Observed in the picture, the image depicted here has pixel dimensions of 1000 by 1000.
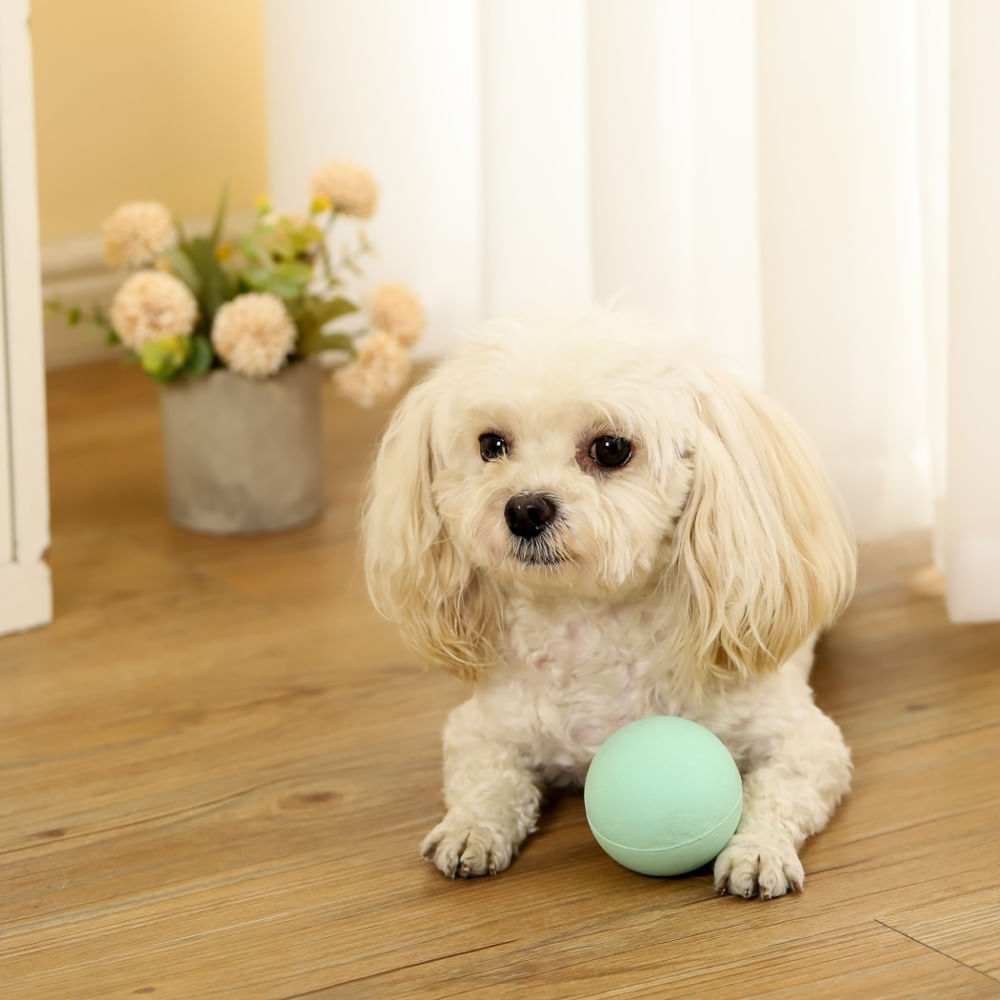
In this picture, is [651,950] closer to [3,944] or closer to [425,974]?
[425,974]

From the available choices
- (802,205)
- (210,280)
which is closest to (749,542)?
(802,205)

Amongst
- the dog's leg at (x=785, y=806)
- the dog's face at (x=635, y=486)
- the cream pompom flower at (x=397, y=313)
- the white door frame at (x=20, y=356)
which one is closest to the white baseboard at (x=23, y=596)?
the white door frame at (x=20, y=356)

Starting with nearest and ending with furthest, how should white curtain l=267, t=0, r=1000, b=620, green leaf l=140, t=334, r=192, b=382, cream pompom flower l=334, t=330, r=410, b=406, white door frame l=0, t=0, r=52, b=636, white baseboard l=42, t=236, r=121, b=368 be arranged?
1. white curtain l=267, t=0, r=1000, b=620
2. white door frame l=0, t=0, r=52, b=636
3. green leaf l=140, t=334, r=192, b=382
4. cream pompom flower l=334, t=330, r=410, b=406
5. white baseboard l=42, t=236, r=121, b=368

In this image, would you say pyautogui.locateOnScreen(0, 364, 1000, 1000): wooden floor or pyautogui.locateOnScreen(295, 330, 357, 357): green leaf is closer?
pyautogui.locateOnScreen(0, 364, 1000, 1000): wooden floor

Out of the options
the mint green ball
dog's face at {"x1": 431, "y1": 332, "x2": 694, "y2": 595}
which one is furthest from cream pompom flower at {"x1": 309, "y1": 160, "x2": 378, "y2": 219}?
the mint green ball

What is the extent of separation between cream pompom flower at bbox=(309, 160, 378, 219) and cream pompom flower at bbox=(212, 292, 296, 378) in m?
0.20

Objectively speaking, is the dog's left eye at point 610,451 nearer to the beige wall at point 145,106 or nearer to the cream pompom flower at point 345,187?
the cream pompom flower at point 345,187

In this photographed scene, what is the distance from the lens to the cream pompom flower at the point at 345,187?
241 cm

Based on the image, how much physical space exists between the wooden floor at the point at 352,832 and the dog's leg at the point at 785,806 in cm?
2

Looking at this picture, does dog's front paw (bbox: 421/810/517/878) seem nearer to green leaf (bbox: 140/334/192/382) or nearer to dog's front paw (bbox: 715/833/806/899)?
dog's front paw (bbox: 715/833/806/899)

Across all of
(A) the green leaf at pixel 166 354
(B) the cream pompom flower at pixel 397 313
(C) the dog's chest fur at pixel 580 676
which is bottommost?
(C) the dog's chest fur at pixel 580 676

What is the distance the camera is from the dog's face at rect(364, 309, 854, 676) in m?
1.37

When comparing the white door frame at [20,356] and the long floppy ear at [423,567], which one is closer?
the long floppy ear at [423,567]

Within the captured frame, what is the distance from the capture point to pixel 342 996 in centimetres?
124
